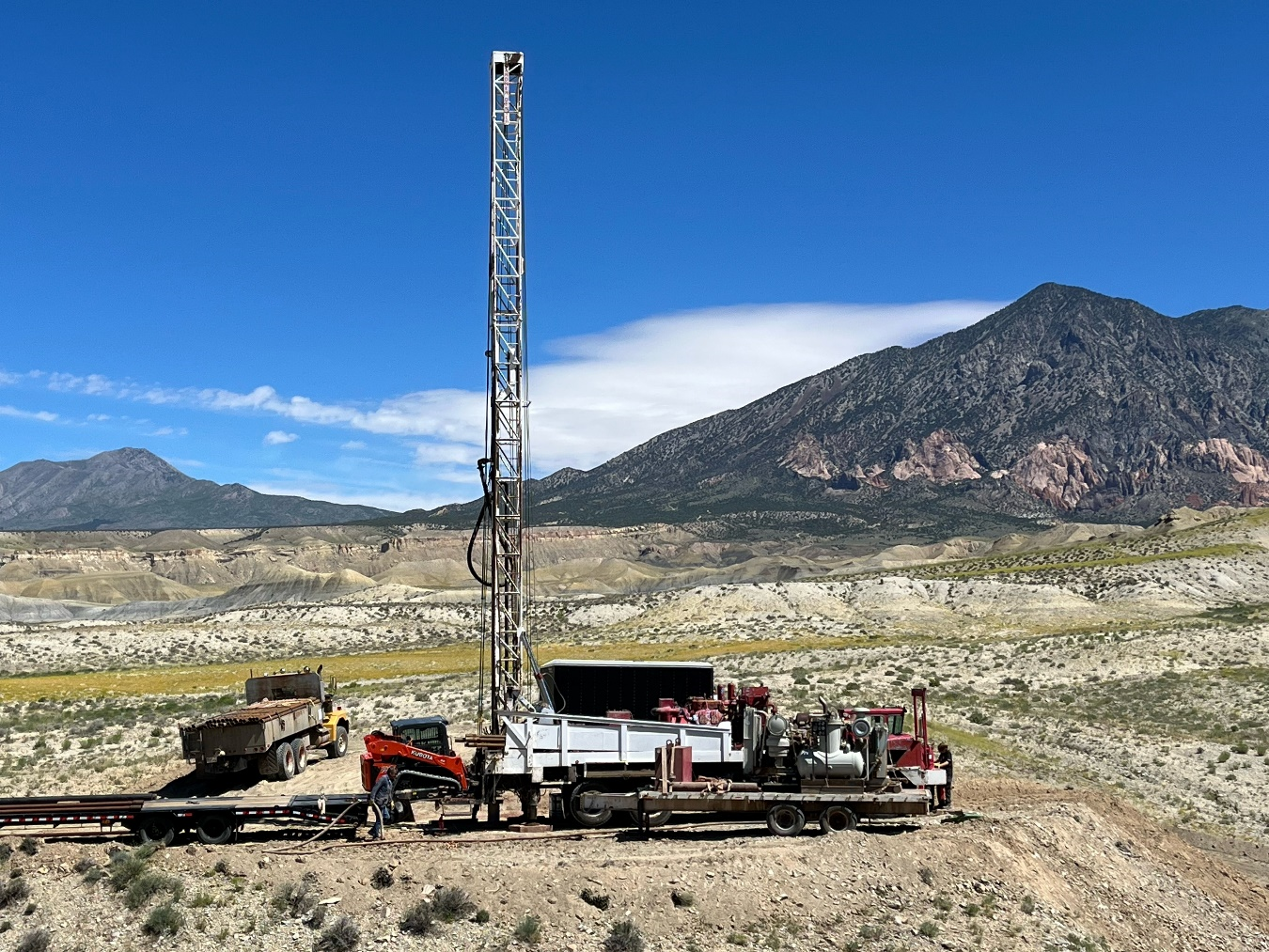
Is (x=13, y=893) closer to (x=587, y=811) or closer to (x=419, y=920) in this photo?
(x=419, y=920)

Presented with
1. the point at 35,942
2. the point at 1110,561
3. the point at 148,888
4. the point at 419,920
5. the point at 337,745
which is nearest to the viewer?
the point at 35,942

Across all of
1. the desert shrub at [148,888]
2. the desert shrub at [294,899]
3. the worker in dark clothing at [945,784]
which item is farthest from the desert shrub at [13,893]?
the worker in dark clothing at [945,784]

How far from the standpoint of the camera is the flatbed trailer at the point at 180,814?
19531 millimetres

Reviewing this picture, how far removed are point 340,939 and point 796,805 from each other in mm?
8050

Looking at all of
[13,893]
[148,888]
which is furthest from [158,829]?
[148,888]

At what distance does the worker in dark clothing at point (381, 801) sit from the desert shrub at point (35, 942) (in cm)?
551

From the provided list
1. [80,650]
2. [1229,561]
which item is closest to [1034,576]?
[1229,561]

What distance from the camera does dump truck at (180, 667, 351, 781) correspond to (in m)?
25.5

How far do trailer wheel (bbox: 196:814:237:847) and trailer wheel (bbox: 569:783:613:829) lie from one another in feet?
19.5

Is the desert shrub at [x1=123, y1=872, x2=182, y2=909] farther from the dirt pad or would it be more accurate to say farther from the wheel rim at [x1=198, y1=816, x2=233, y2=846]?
the wheel rim at [x1=198, y1=816, x2=233, y2=846]

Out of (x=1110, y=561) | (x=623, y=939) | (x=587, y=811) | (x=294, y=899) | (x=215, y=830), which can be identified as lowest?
(x=623, y=939)

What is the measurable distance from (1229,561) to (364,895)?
86103mm

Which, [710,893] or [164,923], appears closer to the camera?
[164,923]

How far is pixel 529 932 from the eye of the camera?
51.5 feet
